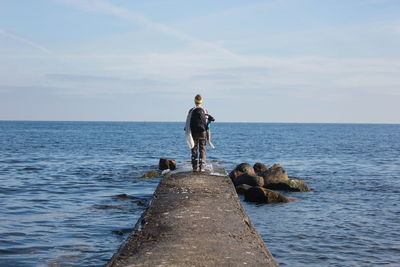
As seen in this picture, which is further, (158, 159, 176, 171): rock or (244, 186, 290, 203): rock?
(158, 159, 176, 171): rock

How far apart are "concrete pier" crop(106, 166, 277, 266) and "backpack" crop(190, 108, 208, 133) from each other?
2.02 m

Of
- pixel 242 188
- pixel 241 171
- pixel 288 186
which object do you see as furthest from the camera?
pixel 241 171

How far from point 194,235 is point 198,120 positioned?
18.8 feet

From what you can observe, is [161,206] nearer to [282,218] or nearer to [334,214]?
[282,218]

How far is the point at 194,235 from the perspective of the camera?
7.51 m

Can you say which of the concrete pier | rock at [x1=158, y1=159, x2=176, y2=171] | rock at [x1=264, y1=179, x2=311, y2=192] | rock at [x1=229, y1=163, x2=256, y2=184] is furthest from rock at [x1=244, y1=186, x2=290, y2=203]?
rock at [x1=158, y1=159, x2=176, y2=171]

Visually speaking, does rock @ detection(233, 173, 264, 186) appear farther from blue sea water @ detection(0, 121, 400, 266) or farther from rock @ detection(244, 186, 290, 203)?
rock @ detection(244, 186, 290, 203)

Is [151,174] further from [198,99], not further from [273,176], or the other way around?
[198,99]

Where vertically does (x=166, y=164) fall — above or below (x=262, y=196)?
above

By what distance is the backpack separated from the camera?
12.8 meters

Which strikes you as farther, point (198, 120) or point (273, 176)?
point (273, 176)

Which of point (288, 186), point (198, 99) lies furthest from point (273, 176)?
point (198, 99)

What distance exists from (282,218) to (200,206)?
15.8 ft

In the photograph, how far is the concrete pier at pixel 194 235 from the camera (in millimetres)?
6348
